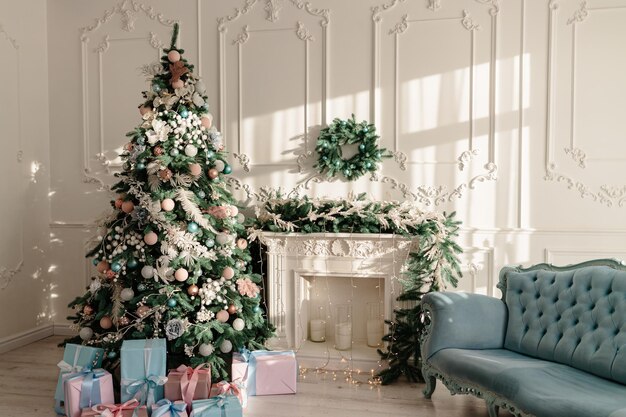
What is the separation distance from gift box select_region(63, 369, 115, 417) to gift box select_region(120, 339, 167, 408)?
154mm

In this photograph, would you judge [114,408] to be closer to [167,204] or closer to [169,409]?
[169,409]

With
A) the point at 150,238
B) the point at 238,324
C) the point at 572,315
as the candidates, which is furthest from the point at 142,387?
the point at 572,315

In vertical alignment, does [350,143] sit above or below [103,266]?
above

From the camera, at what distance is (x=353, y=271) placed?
405 centimetres

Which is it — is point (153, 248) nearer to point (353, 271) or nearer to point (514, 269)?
point (353, 271)

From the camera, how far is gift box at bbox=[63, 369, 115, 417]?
303cm

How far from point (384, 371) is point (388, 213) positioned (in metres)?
1.21

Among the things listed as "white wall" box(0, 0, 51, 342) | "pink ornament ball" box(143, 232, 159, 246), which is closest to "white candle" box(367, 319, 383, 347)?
"pink ornament ball" box(143, 232, 159, 246)

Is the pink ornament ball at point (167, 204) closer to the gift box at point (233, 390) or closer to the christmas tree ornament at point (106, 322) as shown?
the christmas tree ornament at point (106, 322)

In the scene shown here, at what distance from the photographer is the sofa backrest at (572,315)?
8.79 feet

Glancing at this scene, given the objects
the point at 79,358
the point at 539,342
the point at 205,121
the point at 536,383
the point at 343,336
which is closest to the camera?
the point at 536,383

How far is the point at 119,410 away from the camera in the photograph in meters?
2.93

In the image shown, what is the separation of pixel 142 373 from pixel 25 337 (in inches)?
88.0

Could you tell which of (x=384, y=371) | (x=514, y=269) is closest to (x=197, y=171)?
(x=384, y=371)
